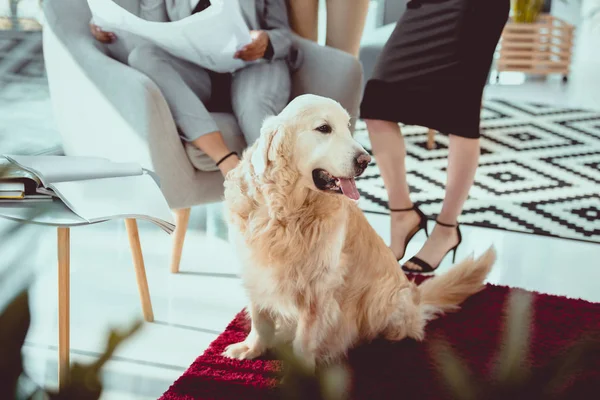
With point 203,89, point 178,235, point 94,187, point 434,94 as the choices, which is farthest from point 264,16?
point 94,187

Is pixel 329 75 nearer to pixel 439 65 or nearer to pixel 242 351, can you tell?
pixel 439 65

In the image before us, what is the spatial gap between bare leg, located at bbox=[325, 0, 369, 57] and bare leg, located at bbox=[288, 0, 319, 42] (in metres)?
0.07

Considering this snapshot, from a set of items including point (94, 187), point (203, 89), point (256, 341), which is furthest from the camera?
point (203, 89)

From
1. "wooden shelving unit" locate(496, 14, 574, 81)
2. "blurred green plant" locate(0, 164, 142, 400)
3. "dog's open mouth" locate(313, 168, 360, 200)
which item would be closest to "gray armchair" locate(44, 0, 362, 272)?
"dog's open mouth" locate(313, 168, 360, 200)

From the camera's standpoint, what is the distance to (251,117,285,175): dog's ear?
1399 millimetres

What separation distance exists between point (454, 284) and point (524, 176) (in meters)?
1.59

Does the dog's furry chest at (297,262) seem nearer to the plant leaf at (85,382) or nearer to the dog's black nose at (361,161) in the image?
the dog's black nose at (361,161)

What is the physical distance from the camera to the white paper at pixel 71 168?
1.46 metres

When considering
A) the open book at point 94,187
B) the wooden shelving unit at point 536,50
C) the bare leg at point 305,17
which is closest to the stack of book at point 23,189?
the open book at point 94,187

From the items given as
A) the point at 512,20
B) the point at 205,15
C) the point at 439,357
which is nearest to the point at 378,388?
the point at 205,15

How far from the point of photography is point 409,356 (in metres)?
1.69

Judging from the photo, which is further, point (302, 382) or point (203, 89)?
point (203, 89)

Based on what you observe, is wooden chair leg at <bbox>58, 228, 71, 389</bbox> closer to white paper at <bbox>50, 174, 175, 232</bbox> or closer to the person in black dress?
white paper at <bbox>50, 174, 175, 232</bbox>

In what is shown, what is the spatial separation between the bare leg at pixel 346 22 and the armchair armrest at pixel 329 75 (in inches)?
10.5
